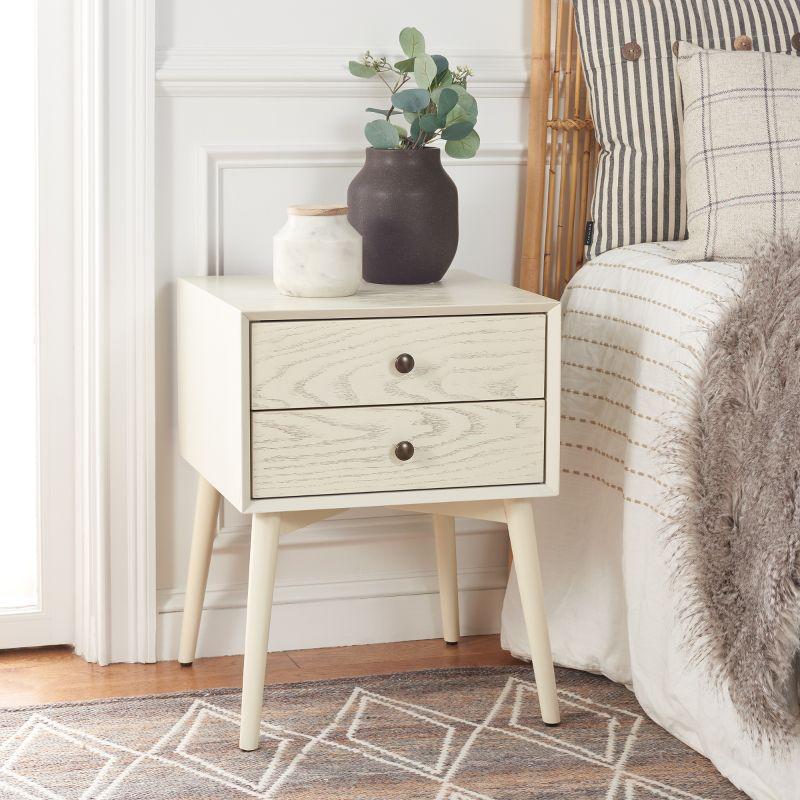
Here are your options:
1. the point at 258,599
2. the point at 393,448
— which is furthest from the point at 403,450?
the point at 258,599

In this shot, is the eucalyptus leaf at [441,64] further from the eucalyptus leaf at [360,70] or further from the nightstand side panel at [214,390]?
the nightstand side panel at [214,390]

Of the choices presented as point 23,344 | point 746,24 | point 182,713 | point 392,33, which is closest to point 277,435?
point 182,713

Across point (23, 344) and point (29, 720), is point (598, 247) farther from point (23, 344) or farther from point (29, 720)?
point (29, 720)

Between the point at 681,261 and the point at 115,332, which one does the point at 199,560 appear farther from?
the point at 681,261

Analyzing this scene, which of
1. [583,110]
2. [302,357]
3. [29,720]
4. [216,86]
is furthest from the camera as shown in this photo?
[583,110]

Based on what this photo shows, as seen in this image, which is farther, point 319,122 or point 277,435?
point 319,122

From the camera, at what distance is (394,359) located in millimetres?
1496

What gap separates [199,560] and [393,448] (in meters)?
0.43

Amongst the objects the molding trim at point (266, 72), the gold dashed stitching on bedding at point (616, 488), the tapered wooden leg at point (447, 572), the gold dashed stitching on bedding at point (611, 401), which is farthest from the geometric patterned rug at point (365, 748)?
the molding trim at point (266, 72)

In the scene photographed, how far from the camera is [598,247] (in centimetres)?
184

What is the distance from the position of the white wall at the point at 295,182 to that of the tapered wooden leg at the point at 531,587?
0.39 m

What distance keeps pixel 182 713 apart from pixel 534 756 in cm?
48

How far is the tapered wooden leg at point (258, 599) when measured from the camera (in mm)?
1514

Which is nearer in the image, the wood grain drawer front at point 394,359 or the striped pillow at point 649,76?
the wood grain drawer front at point 394,359
